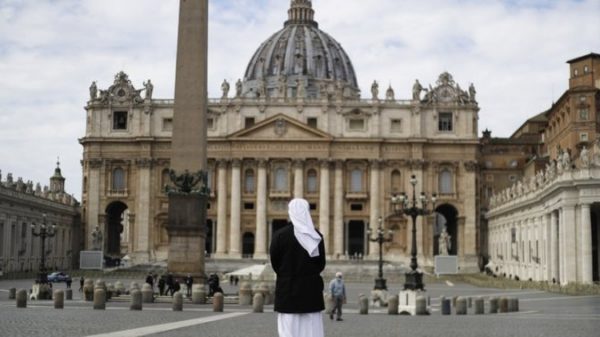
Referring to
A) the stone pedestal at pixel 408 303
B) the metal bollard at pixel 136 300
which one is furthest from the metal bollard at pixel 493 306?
A: the metal bollard at pixel 136 300

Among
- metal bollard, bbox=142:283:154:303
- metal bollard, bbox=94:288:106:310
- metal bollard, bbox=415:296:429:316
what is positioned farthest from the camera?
metal bollard, bbox=142:283:154:303

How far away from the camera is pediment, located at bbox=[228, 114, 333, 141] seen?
299ft

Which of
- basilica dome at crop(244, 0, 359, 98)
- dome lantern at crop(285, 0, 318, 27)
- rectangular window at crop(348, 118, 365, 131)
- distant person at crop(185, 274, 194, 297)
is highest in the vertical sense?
dome lantern at crop(285, 0, 318, 27)

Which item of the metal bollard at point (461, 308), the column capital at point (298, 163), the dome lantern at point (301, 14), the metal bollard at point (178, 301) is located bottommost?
the metal bollard at point (461, 308)

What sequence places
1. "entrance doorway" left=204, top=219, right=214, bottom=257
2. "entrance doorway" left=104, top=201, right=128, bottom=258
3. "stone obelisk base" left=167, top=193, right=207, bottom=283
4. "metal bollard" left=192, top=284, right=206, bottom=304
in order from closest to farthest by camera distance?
"stone obelisk base" left=167, top=193, right=207, bottom=283, "metal bollard" left=192, top=284, right=206, bottom=304, "entrance doorway" left=204, top=219, right=214, bottom=257, "entrance doorway" left=104, top=201, right=128, bottom=258

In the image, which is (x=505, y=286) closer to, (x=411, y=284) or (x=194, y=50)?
(x=411, y=284)

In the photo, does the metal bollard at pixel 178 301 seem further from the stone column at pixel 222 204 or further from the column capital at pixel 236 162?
the column capital at pixel 236 162

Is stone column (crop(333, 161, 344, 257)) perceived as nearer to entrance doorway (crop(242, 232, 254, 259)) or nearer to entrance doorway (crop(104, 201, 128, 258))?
entrance doorway (crop(242, 232, 254, 259))

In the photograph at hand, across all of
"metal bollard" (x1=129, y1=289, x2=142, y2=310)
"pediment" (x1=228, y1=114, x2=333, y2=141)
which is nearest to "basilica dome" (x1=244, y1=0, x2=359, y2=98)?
"pediment" (x1=228, y1=114, x2=333, y2=141)

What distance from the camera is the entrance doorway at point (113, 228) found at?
94875 mm

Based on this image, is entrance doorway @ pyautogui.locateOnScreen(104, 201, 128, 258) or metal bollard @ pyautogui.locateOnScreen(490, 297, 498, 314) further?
entrance doorway @ pyautogui.locateOnScreen(104, 201, 128, 258)

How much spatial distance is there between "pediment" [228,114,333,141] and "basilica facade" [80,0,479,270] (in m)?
0.10

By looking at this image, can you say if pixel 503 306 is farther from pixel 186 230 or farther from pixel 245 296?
pixel 186 230

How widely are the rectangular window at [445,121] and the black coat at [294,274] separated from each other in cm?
8535
